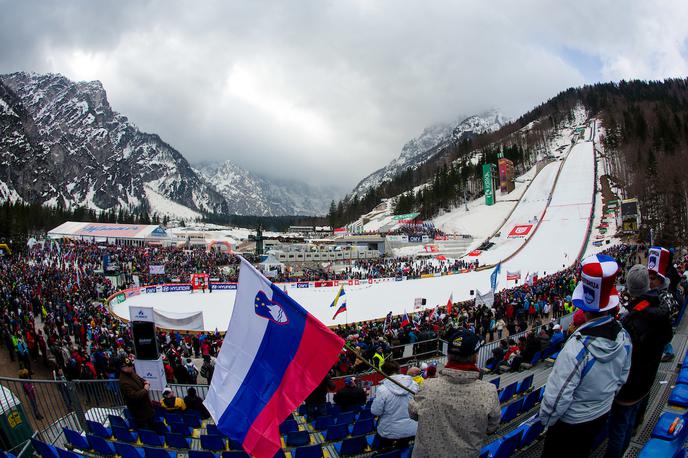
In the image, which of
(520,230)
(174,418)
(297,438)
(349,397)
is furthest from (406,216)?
(297,438)

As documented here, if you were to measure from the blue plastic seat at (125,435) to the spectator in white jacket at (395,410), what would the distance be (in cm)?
373

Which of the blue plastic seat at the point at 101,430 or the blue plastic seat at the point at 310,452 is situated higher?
the blue plastic seat at the point at 310,452

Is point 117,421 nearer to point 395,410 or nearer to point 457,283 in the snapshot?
point 395,410

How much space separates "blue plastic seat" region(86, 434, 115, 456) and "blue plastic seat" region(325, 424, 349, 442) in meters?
2.79

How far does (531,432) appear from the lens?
423 centimetres

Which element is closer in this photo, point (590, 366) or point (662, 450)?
point (590, 366)

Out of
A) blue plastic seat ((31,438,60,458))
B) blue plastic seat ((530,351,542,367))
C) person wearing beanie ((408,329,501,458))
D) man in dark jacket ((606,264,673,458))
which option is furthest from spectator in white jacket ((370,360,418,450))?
blue plastic seat ((530,351,542,367))

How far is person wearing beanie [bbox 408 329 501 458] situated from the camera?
2455mm

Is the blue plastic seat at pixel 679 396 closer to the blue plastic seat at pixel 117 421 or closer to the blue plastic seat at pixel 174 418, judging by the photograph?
the blue plastic seat at pixel 174 418

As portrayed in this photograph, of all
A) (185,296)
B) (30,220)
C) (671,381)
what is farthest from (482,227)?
(30,220)

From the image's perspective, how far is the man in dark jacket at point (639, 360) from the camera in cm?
342

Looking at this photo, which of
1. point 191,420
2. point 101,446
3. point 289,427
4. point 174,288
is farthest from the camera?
point 174,288

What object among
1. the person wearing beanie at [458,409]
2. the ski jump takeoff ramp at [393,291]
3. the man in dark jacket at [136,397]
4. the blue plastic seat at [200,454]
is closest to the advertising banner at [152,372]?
the man in dark jacket at [136,397]

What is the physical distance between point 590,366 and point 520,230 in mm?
58680
